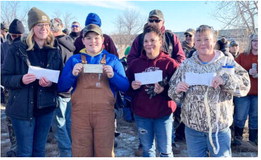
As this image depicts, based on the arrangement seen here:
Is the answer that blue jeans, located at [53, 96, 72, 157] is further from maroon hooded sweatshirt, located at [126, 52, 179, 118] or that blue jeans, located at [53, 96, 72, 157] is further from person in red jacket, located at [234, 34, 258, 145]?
person in red jacket, located at [234, 34, 258, 145]

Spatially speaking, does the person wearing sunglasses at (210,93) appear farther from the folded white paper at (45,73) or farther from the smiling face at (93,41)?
the folded white paper at (45,73)

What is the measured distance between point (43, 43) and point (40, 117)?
3.02 ft

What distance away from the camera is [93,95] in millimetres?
2979

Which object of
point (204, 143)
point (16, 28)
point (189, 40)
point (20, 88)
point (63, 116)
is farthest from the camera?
point (189, 40)

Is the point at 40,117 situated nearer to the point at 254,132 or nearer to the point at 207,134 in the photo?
the point at 207,134

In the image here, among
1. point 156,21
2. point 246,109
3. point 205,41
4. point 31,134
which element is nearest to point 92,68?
point 31,134

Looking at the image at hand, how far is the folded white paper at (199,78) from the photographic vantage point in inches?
106

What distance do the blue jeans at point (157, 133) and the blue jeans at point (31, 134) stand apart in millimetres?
1195

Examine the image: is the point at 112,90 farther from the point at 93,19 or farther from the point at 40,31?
the point at 93,19

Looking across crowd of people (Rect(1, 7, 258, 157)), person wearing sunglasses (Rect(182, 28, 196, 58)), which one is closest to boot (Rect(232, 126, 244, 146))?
person wearing sunglasses (Rect(182, 28, 196, 58))

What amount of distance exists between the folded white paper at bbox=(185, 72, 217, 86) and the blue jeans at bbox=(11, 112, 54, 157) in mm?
1775

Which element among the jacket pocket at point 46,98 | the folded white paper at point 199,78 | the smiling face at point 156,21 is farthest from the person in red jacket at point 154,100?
the jacket pocket at point 46,98

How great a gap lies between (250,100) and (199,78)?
274cm

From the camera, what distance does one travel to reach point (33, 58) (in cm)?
306
